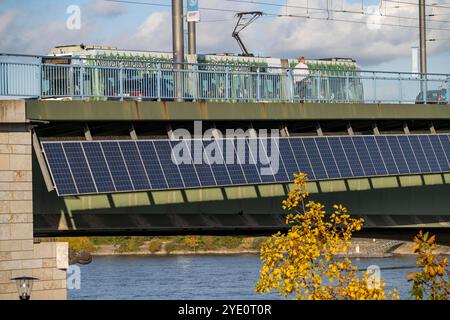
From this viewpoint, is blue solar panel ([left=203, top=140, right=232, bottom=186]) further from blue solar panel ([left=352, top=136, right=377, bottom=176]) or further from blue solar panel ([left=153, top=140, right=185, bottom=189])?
blue solar panel ([left=352, top=136, right=377, bottom=176])

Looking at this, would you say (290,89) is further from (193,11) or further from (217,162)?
(193,11)

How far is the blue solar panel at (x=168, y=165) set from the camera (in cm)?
2983

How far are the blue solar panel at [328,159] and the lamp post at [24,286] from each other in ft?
39.5

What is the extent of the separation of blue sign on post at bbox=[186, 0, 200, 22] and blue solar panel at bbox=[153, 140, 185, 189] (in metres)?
8.32

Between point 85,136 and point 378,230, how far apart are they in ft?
46.6

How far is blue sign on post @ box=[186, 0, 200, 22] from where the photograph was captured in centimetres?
3744

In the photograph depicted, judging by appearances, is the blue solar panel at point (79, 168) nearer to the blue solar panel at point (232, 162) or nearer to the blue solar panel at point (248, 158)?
the blue solar panel at point (232, 162)

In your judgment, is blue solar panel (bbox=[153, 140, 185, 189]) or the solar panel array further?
blue solar panel (bbox=[153, 140, 185, 189])

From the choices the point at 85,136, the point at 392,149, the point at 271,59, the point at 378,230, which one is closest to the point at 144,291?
the point at 271,59

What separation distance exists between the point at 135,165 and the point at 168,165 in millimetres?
1080

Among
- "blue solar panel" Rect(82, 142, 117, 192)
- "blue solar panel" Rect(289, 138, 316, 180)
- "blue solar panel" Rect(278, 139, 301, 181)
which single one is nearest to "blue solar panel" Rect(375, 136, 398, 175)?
"blue solar panel" Rect(289, 138, 316, 180)

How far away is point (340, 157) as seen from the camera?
3403 centimetres

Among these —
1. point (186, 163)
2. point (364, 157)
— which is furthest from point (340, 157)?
point (186, 163)

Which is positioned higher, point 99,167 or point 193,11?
point 193,11
